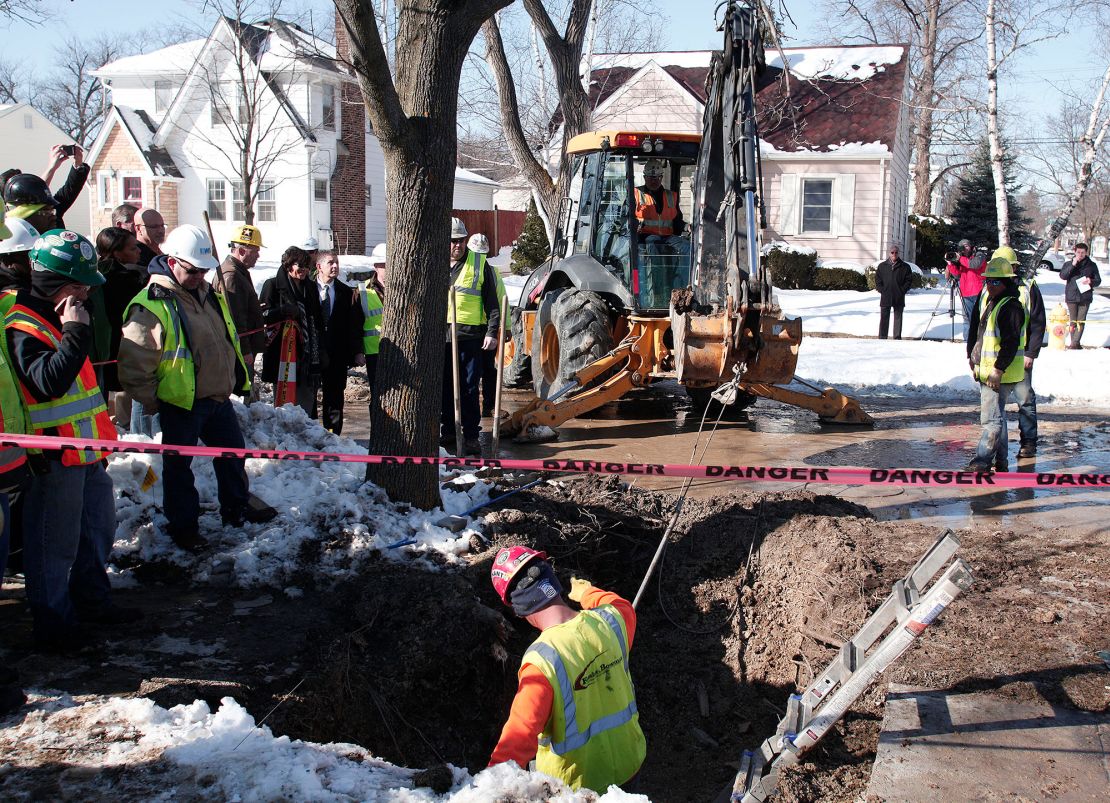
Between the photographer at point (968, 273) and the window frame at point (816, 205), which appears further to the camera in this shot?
the window frame at point (816, 205)

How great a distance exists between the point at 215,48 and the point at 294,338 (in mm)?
24178

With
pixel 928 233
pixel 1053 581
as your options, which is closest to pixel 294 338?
pixel 1053 581

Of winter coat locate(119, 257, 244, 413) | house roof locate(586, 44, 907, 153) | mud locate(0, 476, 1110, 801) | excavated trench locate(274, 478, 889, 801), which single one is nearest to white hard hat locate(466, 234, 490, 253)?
excavated trench locate(274, 478, 889, 801)

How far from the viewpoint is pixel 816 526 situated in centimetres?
584

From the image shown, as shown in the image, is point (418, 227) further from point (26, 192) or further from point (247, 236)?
point (26, 192)

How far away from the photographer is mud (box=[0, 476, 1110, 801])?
4.07m

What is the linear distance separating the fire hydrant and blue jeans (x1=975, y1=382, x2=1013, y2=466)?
27.9 feet

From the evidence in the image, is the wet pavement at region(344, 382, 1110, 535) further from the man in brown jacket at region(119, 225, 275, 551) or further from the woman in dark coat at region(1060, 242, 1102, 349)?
the woman in dark coat at region(1060, 242, 1102, 349)

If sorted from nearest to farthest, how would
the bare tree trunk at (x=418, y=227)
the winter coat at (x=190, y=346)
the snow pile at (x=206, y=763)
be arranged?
the snow pile at (x=206, y=763) < the winter coat at (x=190, y=346) < the bare tree trunk at (x=418, y=227)

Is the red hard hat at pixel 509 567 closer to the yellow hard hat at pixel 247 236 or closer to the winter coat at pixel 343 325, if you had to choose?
the yellow hard hat at pixel 247 236

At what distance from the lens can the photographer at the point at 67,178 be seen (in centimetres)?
619

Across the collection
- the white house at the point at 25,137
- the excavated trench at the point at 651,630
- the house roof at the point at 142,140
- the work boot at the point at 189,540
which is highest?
the white house at the point at 25,137

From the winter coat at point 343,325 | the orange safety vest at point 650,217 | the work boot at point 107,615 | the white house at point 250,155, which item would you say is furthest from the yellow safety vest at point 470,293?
the white house at point 250,155

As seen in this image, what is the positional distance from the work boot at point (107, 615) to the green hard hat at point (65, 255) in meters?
1.52
